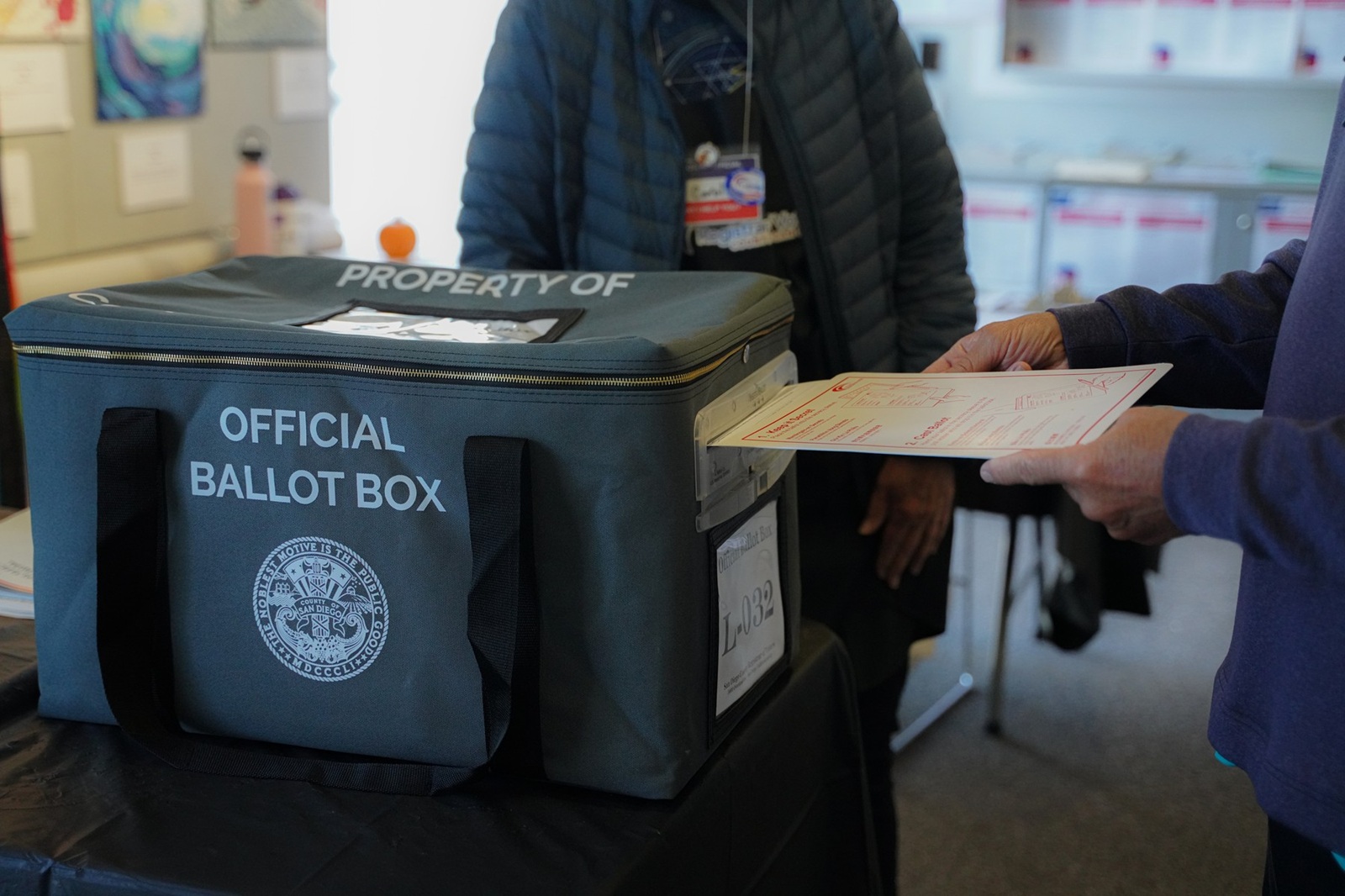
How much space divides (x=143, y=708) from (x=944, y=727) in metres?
2.07

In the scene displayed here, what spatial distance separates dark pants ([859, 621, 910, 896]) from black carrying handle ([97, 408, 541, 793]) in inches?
32.1

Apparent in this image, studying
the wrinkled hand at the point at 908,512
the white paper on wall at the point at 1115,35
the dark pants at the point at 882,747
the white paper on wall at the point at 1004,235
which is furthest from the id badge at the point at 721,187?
the white paper on wall at the point at 1115,35

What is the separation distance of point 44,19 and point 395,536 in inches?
56.1

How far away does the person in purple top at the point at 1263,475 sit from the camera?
68cm

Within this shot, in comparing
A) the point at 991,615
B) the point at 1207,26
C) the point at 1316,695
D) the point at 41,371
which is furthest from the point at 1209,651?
the point at 41,371

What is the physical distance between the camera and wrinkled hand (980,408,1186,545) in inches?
28.4

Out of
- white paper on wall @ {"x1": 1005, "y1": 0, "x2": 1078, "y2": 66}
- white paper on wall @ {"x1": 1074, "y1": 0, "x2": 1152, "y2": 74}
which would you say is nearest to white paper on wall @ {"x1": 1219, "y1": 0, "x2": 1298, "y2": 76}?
white paper on wall @ {"x1": 1074, "y1": 0, "x2": 1152, "y2": 74}

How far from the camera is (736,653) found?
847 millimetres

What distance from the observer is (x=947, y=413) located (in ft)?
2.54

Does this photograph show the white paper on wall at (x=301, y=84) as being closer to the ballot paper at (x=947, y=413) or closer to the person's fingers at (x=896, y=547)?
the person's fingers at (x=896, y=547)

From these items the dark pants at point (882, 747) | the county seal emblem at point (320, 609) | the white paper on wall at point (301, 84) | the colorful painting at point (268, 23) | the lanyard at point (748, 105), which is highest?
the colorful painting at point (268, 23)

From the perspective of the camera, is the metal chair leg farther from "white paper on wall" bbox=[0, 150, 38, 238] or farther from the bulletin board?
"white paper on wall" bbox=[0, 150, 38, 238]

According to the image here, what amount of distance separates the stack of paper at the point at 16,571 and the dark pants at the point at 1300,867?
0.99 metres

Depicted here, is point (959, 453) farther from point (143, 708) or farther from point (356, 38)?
point (356, 38)
